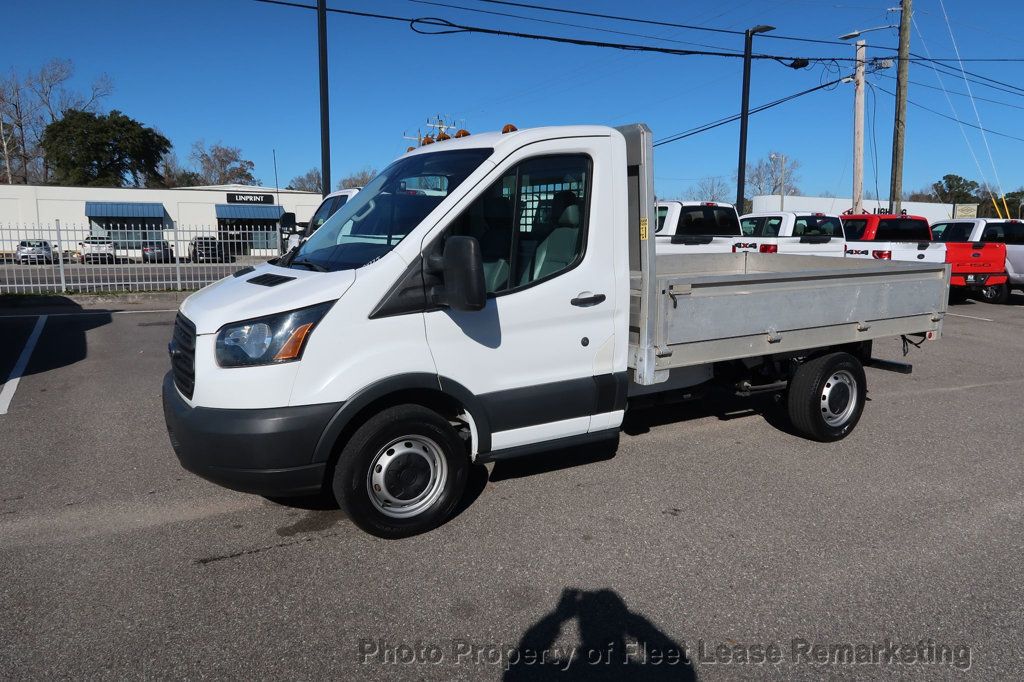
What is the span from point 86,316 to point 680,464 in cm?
1215

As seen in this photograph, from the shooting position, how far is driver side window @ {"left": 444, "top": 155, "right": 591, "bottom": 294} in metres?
4.13

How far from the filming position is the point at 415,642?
10.4 feet

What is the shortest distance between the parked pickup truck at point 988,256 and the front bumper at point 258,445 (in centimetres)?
1585

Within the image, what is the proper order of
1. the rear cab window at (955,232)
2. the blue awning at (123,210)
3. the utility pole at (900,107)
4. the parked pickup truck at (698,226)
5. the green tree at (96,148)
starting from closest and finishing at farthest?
→ the parked pickup truck at (698,226) → the rear cab window at (955,232) → the utility pole at (900,107) → the blue awning at (123,210) → the green tree at (96,148)

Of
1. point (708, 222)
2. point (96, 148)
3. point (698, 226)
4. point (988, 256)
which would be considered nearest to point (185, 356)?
point (698, 226)

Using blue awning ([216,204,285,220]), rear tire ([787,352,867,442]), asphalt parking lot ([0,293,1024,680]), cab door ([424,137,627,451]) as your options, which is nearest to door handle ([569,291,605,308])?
cab door ([424,137,627,451])

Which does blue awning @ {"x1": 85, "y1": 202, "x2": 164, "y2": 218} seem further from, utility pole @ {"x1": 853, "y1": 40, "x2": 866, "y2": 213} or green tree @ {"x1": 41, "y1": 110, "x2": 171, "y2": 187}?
utility pole @ {"x1": 853, "y1": 40, "x2": 866, "y2": 213}

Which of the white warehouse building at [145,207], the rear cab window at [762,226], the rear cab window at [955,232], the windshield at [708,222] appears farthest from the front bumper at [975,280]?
the white warehouse building at [145,207]

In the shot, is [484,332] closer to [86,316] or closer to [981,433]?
[981,433]

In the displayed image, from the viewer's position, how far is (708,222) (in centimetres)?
1416

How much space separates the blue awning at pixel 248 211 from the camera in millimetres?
49906

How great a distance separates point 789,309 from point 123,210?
50.8m

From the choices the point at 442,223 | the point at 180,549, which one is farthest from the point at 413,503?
the point at 442,223

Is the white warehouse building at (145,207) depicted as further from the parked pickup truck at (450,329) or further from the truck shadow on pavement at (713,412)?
the parked pickup truck at (450,329)
